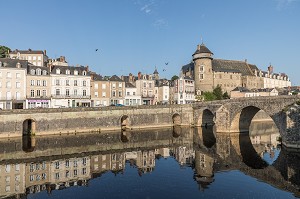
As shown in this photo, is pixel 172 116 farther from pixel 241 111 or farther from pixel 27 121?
pixel 27 121

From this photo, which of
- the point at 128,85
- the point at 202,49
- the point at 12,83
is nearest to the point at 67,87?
the point at 12,83

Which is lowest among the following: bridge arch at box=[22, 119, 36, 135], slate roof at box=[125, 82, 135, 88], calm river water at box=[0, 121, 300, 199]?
calm river water at box=[0, 121, 300, 199]

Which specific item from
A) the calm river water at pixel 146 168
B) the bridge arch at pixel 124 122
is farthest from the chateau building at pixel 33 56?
the calm river water at pixel 146 168

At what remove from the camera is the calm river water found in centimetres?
1531

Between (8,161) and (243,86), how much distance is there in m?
69.4

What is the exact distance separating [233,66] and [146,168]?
6327cm

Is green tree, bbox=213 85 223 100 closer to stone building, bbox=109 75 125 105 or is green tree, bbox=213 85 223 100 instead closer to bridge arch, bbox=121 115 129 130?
stone building, bbox=109 75 125 105

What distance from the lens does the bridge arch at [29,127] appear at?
3490cm

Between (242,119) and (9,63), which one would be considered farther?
(9,63)

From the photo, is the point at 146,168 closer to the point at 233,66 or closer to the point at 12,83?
the point at 12,83

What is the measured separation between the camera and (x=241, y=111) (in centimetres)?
3569

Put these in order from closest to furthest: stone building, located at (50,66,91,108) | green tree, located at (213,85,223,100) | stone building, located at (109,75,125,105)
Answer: stone building, located at (50,66,91,108), stone building, located at (109,75,125,105), green tree, located at (213,85,223,100)

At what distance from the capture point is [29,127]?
3675cm

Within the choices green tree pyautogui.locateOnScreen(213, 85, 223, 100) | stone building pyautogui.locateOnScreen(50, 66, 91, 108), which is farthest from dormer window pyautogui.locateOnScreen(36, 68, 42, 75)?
green tree pyautogui.locateOnScreen(213, 85, 223, 100)
